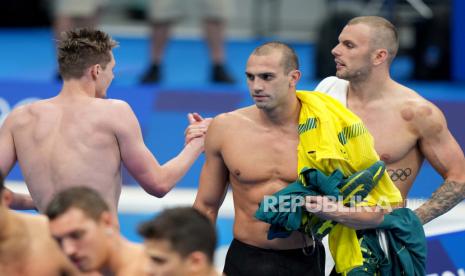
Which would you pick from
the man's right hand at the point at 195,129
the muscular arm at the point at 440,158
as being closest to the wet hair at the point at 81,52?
the man's right hand at the point at 195,129

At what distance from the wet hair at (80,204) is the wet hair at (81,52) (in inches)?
44.9

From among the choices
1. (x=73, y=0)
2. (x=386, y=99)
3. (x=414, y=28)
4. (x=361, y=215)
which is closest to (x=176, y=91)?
(x=73, y=0)

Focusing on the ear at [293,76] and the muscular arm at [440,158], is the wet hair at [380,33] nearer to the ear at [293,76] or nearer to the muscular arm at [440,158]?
the muscular arm at [440,158]

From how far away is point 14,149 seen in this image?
4965mm

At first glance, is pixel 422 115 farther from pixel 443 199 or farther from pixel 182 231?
pixel 182 231

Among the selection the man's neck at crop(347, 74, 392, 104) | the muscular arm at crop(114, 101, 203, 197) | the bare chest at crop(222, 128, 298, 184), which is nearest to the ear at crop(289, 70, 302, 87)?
the bare chest at crop(222, 128, 298, 184)

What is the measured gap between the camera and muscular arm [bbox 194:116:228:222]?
5023mm

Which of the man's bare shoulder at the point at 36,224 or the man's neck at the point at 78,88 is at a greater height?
the man's neck at the point at 78,88

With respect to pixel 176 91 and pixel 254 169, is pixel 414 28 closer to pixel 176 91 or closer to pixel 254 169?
pixel 176 91

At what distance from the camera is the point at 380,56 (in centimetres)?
536

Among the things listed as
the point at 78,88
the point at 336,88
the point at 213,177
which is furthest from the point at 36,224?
the point at 336,88

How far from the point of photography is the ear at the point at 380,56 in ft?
17.5

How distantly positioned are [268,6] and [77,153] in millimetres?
8829

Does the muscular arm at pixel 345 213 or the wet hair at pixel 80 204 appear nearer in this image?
the wet hair at pixel 80 204
